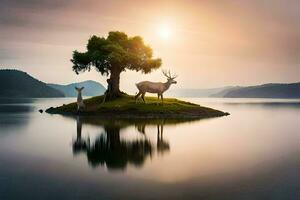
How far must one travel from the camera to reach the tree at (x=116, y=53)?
239ft

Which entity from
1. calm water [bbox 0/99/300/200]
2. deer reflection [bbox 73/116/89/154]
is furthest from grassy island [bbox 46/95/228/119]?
calm water [bbox 0/99/300/200]

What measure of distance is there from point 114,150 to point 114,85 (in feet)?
161

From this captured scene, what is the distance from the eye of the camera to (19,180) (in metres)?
16.6

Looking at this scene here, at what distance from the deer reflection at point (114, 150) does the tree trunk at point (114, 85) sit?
39.3m

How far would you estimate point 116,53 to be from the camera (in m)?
71.1

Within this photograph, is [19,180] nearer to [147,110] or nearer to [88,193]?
[88,193]

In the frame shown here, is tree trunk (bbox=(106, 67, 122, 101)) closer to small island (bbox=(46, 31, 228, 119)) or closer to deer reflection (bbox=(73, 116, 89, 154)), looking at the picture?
small island (bbox=(46, 31, 228, 119))

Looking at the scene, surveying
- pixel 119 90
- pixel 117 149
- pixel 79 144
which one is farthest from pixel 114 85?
pixel 117 149

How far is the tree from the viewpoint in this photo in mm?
72750

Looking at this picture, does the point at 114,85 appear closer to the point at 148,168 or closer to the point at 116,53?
the point at 116,53

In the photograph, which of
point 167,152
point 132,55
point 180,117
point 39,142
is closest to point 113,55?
point 132,55

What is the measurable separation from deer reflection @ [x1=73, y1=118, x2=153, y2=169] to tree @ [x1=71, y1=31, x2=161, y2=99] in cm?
4037

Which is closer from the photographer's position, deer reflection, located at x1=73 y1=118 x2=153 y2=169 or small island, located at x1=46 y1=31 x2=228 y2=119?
deer reflection, located at x1=73 y1=118 x2=153 y2=169

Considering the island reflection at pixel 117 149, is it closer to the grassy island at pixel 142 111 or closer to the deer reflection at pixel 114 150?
the deer reflection at pixel 114 150
